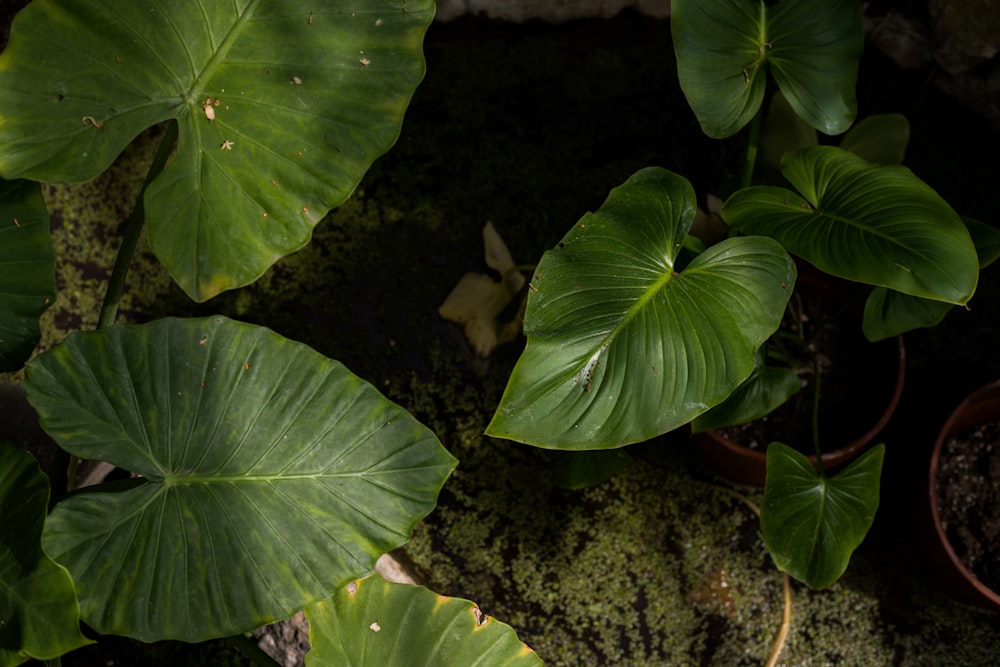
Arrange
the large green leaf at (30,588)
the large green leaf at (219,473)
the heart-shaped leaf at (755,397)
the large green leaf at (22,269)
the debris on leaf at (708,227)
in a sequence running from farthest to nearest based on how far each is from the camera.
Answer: the debris on leaf at (708,227)
the heart-shaped leaf at (755,397)
the large green leaf at (22,269)
the large green leaf at (219,473)
the large green leaf at (30,588)

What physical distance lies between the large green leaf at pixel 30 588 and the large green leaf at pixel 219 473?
1.3 inches

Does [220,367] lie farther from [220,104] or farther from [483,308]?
[483,308]

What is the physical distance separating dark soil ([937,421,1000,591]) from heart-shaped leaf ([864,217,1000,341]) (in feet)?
1.45

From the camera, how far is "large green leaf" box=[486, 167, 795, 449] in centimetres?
105

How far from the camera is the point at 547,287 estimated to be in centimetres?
110

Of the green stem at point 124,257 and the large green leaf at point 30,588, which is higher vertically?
the green stem at point 124,257

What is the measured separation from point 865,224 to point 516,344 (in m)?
0.76

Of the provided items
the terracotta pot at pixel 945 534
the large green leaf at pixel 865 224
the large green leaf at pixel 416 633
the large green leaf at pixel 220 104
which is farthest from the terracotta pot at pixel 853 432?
the large green leaf at pixel 220 104

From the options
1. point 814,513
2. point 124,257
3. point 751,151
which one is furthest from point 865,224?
point 124,257

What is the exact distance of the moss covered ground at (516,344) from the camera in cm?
157

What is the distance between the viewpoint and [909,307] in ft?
4.06

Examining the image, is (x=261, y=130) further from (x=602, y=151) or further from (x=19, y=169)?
(x=602, y=151)

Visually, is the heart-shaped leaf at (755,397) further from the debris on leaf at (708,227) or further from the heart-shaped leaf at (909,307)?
the debris on leaf at (708,227)

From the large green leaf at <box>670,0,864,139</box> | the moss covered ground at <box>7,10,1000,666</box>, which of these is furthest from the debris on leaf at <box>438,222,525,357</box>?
the large green leaf at <box>670,0,864,139</box>
